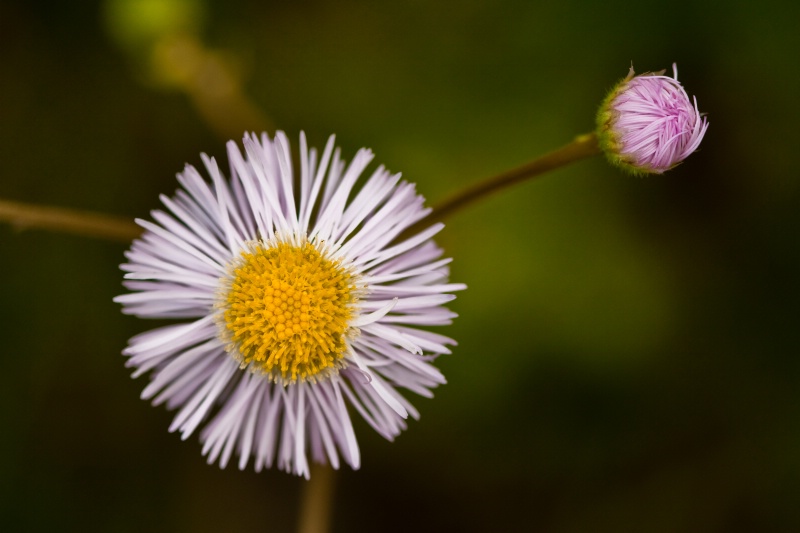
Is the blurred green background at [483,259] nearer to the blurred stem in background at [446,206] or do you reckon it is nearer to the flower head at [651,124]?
the blurred stem in background at [446,206]

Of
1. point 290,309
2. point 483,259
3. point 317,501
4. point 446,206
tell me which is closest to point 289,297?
point 290,309

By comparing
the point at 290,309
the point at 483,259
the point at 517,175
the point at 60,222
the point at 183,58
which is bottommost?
the point at 290,309

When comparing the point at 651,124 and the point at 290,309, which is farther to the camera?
the point at 290,309

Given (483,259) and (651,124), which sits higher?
(483,259)

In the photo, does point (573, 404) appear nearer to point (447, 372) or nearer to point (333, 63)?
point (447, 372)

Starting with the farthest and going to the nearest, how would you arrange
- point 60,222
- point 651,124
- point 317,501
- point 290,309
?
1. point 317,501
2. point 60,222
3. point 290,309
4. point 651,124

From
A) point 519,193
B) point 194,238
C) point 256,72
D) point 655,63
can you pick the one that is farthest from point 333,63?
point 194,238

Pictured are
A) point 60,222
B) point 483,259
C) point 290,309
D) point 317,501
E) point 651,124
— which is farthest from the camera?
point 483,259

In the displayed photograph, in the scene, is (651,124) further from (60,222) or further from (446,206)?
(60,222)
